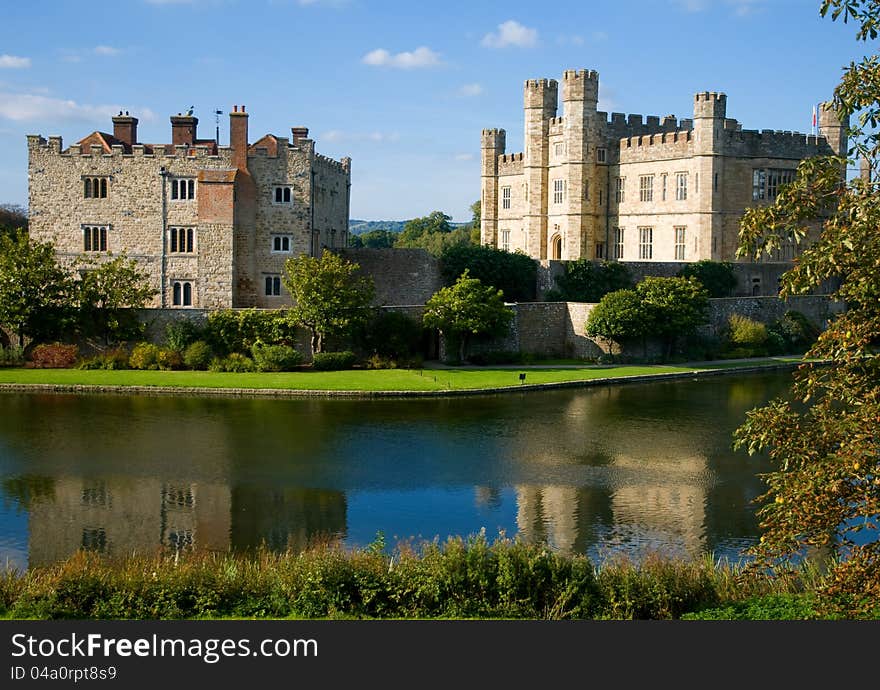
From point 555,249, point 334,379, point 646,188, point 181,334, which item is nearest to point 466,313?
point 334,379

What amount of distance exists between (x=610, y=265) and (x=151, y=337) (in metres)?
19.1

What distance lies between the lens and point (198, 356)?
36.8 m

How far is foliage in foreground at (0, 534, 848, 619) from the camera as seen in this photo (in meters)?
13.2

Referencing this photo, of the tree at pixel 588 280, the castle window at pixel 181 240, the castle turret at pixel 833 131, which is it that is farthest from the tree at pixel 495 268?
the castle turret at pixel 833 131

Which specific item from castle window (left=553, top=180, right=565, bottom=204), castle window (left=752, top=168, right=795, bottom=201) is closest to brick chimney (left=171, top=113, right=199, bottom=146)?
castle window (left=553, top=180, right=565, bottom=204)

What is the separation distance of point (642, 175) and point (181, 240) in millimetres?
21790

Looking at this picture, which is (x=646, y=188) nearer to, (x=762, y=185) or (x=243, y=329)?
(x=762, y=185)

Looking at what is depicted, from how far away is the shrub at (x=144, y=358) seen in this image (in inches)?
1442

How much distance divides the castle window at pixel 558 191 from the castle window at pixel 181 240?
1881cm

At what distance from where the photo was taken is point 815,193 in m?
12.2

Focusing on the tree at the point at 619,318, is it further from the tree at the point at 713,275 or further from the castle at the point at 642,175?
the castle at the point at 642,175

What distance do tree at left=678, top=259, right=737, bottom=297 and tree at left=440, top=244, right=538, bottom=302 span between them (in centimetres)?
646

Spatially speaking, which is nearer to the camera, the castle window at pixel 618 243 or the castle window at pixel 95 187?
the castle window at pixel 95 187

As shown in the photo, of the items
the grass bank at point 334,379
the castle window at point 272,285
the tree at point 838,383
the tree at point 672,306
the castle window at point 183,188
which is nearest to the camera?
the tree at point 838,383
